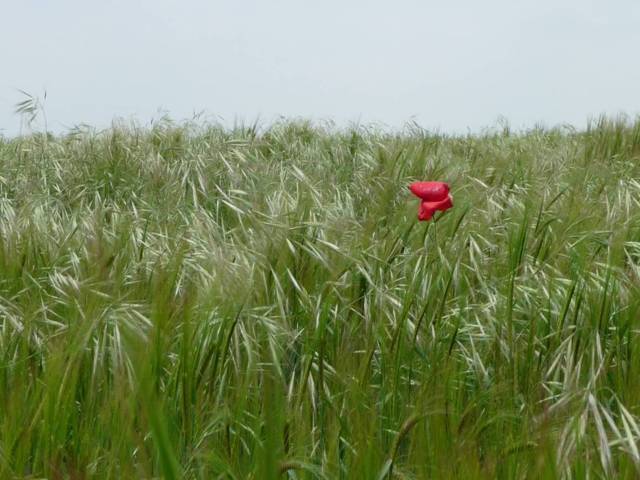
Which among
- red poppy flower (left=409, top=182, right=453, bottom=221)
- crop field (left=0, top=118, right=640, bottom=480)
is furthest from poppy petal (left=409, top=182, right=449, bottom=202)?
crop field (left=0, top=118, right=640, bottom=480)

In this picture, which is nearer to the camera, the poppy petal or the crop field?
the crop field

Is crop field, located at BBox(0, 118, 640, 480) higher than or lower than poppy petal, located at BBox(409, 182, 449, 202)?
lower

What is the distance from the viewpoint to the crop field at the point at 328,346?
4.61 ft

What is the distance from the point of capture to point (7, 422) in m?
1.51

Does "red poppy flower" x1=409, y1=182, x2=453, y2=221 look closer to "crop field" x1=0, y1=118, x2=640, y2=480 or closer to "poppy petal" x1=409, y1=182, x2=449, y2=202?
"poppy petal" x1=409, y1=182, x2=449, y2=202

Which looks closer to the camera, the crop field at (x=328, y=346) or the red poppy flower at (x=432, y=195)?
the crop field at (x=328, y=346)

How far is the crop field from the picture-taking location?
4.61 feet

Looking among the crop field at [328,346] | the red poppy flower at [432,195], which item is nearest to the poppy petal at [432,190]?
the red poppy flower at [432,195]

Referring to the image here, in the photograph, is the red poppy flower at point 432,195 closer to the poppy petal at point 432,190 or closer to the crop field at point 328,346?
the poppy petal at point 432,190

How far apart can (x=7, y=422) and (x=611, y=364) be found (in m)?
1.55

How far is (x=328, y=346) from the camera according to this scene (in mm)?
2324

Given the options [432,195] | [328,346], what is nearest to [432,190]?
[432,195]

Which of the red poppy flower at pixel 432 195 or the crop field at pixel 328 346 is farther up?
the red poppy flower at pixel 432 195

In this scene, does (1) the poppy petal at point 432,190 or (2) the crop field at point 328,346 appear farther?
(1) the poppy petal at point 432,190
